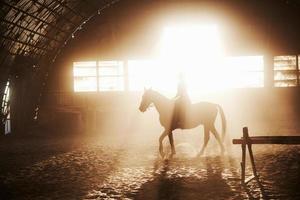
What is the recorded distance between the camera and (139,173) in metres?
9.18

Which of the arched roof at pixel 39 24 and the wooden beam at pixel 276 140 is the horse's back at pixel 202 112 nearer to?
the wooden beam at pixel 276 140

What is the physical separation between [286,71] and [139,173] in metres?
14.1

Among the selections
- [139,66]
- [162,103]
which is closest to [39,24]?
[139,66]

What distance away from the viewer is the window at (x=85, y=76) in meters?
21.9

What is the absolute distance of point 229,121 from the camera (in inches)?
821

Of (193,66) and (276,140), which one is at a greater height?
(193,66)

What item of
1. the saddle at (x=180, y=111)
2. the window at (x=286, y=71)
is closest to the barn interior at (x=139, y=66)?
the window at (x=286, y=71)

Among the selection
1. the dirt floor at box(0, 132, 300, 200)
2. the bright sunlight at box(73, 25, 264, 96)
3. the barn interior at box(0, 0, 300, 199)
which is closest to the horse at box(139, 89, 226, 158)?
the dirt floor at box(0, 132, 300, 200)

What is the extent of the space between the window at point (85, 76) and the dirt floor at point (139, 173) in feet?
28.0

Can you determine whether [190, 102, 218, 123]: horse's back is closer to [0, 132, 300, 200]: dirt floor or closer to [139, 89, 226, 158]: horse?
[139, 89, 226, 158]: horse

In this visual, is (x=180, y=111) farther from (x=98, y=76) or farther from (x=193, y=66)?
(x=98, y=76)

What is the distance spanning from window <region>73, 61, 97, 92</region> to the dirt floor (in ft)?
→ 28.0

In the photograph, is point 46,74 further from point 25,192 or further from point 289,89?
point 25,192

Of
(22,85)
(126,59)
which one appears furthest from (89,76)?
(22,85)
